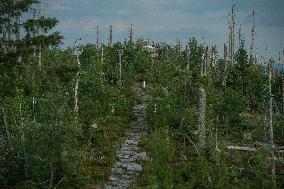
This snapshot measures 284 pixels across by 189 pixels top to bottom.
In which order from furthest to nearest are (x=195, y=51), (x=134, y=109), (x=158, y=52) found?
(x=158, y=52)
(x=195, y=51)
(x=134, y=109)

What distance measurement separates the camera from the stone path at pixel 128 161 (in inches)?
1165

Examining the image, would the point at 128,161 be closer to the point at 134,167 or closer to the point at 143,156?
the point at 143,156

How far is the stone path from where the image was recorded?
29.6 meters

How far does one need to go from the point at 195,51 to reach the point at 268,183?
5962cm

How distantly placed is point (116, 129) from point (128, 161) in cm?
946

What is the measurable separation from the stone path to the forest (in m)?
0.08

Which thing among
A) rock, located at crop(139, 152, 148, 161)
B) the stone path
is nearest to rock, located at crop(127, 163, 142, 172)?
the stone path

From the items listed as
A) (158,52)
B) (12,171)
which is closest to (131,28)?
(158,52)

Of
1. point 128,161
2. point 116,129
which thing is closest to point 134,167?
point 128,161

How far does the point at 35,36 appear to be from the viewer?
20.8 metres

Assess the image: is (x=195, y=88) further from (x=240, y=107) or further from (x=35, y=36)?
(x=35, y=36)

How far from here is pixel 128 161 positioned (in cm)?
3422

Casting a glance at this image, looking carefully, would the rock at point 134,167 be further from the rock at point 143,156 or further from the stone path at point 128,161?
the rock at point 143,156

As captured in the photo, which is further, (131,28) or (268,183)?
(131,28)
